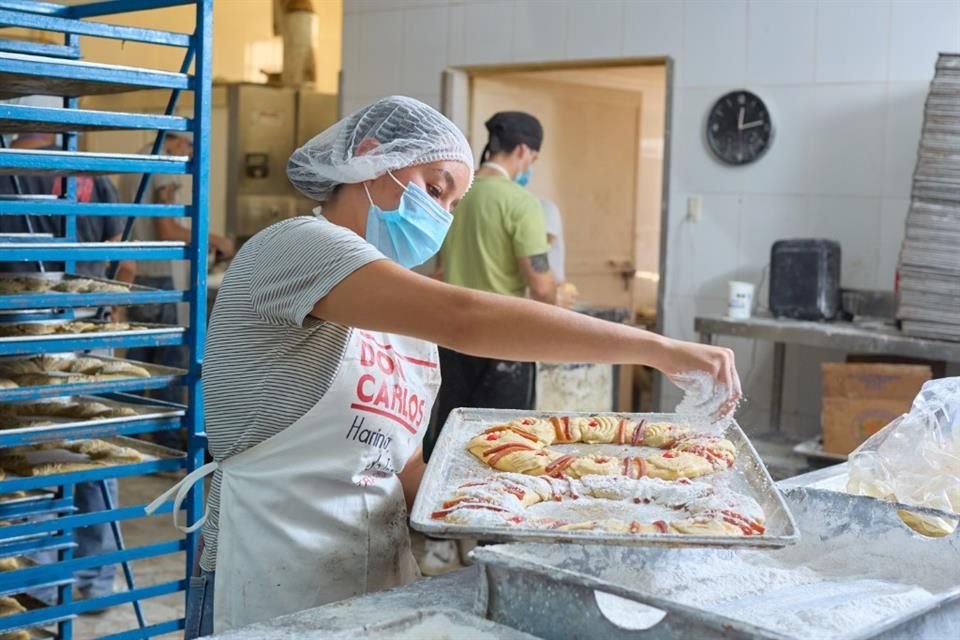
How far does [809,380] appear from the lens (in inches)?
178

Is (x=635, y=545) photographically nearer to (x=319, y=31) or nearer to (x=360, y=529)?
(x=360, y=529)

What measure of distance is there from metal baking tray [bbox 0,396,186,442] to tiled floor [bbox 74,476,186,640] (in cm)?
122

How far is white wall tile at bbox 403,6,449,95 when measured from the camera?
18.2ft

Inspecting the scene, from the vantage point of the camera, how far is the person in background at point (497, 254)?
4215 mm

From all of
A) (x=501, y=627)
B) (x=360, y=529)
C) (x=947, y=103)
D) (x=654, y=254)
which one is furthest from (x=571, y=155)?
(x=501, y=627)

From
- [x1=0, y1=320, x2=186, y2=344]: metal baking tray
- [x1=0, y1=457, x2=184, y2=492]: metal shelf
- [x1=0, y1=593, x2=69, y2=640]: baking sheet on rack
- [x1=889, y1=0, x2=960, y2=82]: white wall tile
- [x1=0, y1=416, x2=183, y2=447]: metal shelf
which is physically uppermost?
[x1=889, y1=0, x2=960, y2=82]: white wall tile

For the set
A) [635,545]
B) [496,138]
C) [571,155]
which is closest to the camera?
[635,545]

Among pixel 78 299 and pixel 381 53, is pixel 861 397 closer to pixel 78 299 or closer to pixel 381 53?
pixel 78 299

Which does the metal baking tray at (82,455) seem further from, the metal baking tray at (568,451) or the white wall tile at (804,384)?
the white wall tile at (804,384)

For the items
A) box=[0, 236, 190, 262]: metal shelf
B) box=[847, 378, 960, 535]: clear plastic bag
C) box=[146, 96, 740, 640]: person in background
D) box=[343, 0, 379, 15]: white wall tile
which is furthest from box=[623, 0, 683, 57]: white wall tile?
box=[146, 96, 740, 640]: person in background

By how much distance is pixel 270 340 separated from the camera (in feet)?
5.51

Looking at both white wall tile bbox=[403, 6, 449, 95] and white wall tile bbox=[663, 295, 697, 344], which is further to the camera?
white wall tile bbox=[403, 6, 449, 95]

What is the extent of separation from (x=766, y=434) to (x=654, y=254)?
9.03 feet

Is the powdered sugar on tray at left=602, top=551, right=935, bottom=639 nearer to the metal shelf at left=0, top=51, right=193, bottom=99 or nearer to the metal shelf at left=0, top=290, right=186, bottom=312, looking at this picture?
the metal shelf at left=0, top=290, right=186, bottom=312
